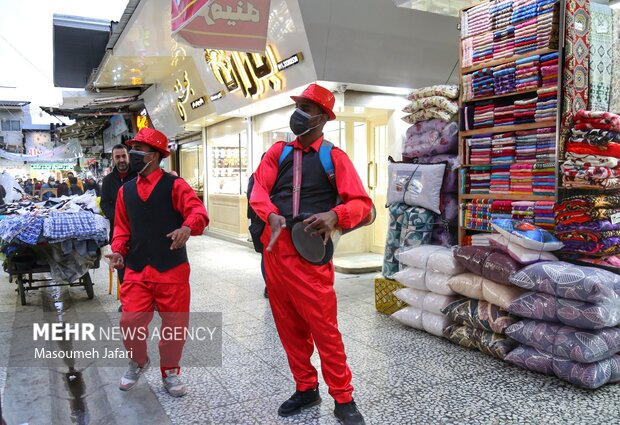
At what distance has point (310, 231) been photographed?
7.85ft

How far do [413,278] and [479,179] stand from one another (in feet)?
3.67

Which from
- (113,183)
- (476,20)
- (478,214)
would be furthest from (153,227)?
(476,20)

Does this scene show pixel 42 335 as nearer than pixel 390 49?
Yes

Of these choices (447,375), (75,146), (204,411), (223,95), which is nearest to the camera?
(204,411)

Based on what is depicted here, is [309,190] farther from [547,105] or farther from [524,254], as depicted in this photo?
[547,105]

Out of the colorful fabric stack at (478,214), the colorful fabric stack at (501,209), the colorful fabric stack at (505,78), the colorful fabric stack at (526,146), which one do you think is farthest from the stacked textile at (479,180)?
the colorful fabric stack at (505,78)

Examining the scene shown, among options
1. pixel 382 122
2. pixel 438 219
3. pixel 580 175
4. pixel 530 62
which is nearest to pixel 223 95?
pixel 382 122

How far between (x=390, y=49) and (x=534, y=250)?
4.04m

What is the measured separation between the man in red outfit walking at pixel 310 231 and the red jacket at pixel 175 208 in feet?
1.75

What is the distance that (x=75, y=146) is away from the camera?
27.9 m

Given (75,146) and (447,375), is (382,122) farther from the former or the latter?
(75,146)

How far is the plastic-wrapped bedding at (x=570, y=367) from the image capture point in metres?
2.97

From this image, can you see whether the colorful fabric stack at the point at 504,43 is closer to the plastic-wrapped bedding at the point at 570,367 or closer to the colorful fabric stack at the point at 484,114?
the colorful fabric stack at the point at 484,114

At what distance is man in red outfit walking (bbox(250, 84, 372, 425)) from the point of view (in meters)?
2.52
